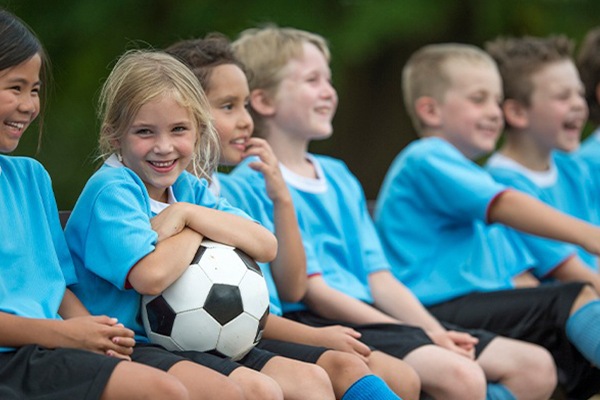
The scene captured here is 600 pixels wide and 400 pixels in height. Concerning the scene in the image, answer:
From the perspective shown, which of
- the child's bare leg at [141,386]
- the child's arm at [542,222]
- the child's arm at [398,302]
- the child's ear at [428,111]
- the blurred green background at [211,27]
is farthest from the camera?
the blurred green background at [211,27]

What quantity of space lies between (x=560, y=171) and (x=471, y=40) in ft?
9.61

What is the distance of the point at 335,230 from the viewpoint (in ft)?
14.7

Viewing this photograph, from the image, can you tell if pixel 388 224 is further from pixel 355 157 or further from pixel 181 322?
pixel 355 157

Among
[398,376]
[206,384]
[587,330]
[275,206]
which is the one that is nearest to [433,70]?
[587,330]

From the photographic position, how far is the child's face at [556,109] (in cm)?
568

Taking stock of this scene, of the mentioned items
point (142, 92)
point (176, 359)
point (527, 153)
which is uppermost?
point (142, 92)

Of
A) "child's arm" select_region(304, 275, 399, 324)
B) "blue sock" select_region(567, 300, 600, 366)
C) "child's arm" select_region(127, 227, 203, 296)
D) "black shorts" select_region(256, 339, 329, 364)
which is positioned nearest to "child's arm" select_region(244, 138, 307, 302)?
"child's arm" select_region(304, 275, 399, 324)

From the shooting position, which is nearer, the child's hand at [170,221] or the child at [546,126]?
the child's hand at [170,221]

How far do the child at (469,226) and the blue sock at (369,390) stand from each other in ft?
4.46

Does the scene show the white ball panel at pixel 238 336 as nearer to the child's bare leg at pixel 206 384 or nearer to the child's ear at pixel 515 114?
the child's bare leg at pixel 206 384

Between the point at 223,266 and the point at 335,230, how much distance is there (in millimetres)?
1188

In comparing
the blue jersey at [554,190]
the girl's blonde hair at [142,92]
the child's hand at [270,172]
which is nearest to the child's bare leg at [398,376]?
the child's hand at [270,172]

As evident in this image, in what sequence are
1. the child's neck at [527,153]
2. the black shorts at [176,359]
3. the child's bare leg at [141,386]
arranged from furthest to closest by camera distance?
the child's neck at [527,153]
the black shorts at [176,359]
the child's bare leg at [141,386]

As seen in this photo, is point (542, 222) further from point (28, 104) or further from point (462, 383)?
point (28, 104)
